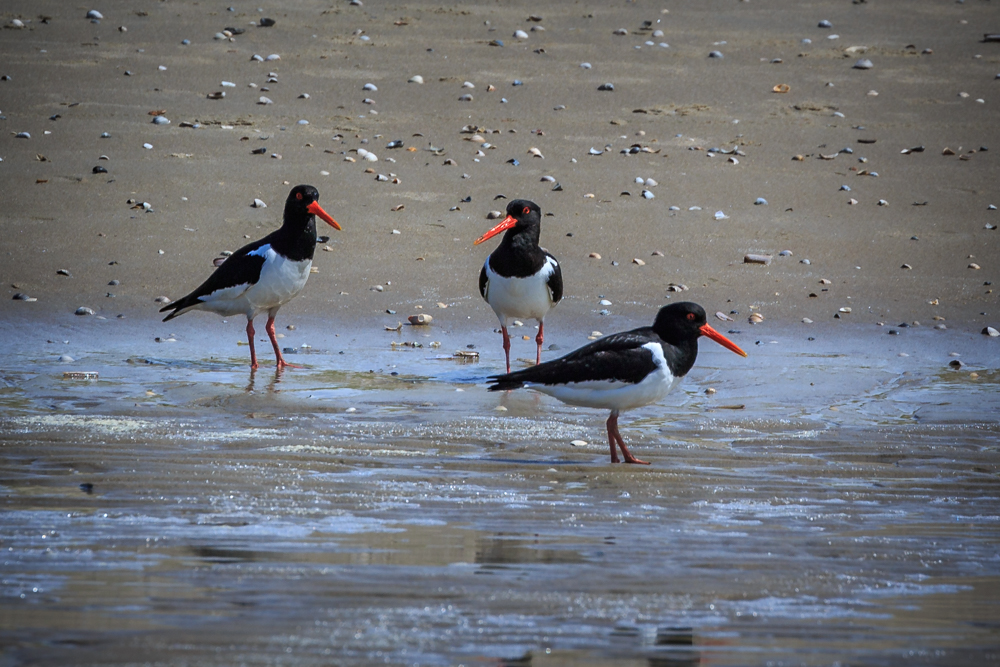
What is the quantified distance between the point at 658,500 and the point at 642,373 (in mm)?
873

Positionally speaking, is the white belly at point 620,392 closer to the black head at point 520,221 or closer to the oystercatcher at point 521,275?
the oystercatcher at point 521,275

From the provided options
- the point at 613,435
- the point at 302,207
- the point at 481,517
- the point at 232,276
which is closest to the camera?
the point at 481,517

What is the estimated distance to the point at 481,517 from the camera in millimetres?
4914

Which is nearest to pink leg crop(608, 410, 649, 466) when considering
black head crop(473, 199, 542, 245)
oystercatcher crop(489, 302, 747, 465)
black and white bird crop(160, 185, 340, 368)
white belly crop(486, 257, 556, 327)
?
oystercatcher crop(489, 302, 747, 465)

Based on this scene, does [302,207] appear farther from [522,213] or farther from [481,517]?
[481,517]

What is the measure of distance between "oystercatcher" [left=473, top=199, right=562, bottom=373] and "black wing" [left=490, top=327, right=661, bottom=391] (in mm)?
1611

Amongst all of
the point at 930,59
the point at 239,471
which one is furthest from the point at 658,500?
the point at 930,59

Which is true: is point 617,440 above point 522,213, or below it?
below

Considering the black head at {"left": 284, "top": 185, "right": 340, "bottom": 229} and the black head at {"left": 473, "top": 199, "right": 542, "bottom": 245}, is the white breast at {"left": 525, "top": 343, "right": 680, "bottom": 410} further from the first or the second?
the black head at {"left": 284, "top": 185, "right": 340, "bottom": 229}

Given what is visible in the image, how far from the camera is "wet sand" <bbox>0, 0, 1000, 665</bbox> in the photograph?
400 cm

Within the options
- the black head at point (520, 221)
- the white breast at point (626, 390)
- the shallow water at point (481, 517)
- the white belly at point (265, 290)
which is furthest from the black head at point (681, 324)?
the white belly at point (265, 290)

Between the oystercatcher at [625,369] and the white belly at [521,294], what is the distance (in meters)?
1.73

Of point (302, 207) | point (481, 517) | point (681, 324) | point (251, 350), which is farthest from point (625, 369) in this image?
point (302, 207)

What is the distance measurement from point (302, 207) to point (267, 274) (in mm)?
565
